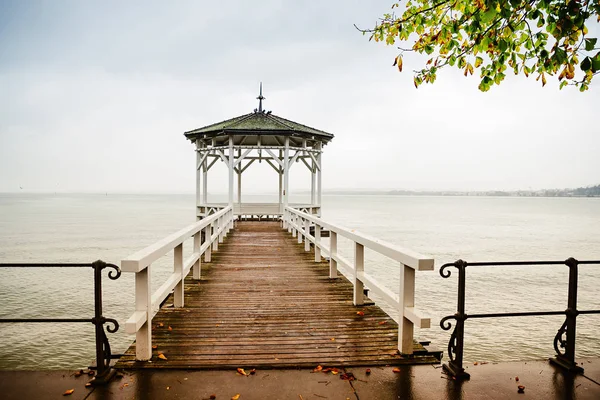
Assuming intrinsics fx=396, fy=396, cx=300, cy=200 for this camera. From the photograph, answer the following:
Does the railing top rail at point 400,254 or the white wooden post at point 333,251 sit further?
the white wooden post at point 333,251

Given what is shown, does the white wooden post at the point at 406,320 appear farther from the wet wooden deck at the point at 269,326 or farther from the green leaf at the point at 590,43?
the green leaf at the point at 590,43

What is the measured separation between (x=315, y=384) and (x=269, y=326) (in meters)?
1.46

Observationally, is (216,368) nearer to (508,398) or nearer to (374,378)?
(374,378)

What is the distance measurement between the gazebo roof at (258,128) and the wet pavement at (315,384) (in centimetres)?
1233

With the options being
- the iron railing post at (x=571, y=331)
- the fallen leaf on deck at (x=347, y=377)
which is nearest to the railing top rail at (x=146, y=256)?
the fallen leaf on deck at (x=347, y=377)

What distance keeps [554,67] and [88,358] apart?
9.95m

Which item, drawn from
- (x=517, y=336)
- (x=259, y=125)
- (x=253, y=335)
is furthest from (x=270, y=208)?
(x=253, y=335)

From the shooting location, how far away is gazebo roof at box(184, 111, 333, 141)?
15.0m

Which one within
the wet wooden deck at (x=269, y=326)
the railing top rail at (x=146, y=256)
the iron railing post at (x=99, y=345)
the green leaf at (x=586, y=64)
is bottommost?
the wet wooden deck at (x=269, y=326)

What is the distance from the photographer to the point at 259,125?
1583 centimetres

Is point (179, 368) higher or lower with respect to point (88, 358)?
higher

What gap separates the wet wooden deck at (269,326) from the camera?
3691mm

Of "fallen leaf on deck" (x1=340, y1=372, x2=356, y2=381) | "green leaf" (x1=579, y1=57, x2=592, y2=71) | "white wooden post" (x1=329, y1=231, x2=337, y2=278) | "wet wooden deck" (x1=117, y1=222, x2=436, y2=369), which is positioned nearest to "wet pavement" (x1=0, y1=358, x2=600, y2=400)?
"fallen leaf on deck" (x1=340, y1=372, x2=356, y2=381)

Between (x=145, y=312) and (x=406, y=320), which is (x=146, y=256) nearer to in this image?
(x=145, y=312)
